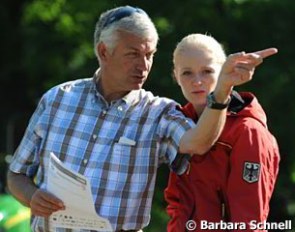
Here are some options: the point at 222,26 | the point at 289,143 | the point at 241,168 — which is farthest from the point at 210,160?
the point at 222,26

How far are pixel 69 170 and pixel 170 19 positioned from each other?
22.6 feet

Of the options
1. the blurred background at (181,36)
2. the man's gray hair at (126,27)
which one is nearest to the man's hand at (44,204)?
the man's gray hair at (126,27)

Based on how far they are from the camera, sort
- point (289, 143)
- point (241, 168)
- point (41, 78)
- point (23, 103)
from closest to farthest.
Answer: point (241, 168)
point (289, 143)
point (41, 78)
point (23, 103)

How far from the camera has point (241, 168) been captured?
3.26 m

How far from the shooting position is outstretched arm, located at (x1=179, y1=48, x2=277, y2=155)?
3145 mm

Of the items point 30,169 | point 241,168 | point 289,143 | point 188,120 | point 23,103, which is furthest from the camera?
point 23,103

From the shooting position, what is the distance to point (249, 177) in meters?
3.24

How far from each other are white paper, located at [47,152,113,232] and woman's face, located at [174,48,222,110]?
0.49 m

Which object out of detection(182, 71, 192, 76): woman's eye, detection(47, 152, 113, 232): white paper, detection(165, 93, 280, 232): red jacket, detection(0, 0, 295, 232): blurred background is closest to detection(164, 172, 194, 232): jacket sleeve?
detection(165, 93, 280, 232): red jacket

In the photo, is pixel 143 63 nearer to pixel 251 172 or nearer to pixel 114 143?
pixel 114 143

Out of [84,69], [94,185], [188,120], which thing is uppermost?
[84,69]

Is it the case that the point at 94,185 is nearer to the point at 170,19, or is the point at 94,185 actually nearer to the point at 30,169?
the point at 30,169

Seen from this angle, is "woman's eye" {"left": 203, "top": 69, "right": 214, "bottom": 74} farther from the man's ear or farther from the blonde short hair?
the man's ear

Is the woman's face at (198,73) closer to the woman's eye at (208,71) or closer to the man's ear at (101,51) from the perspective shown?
the woman's eye at (208,71)
